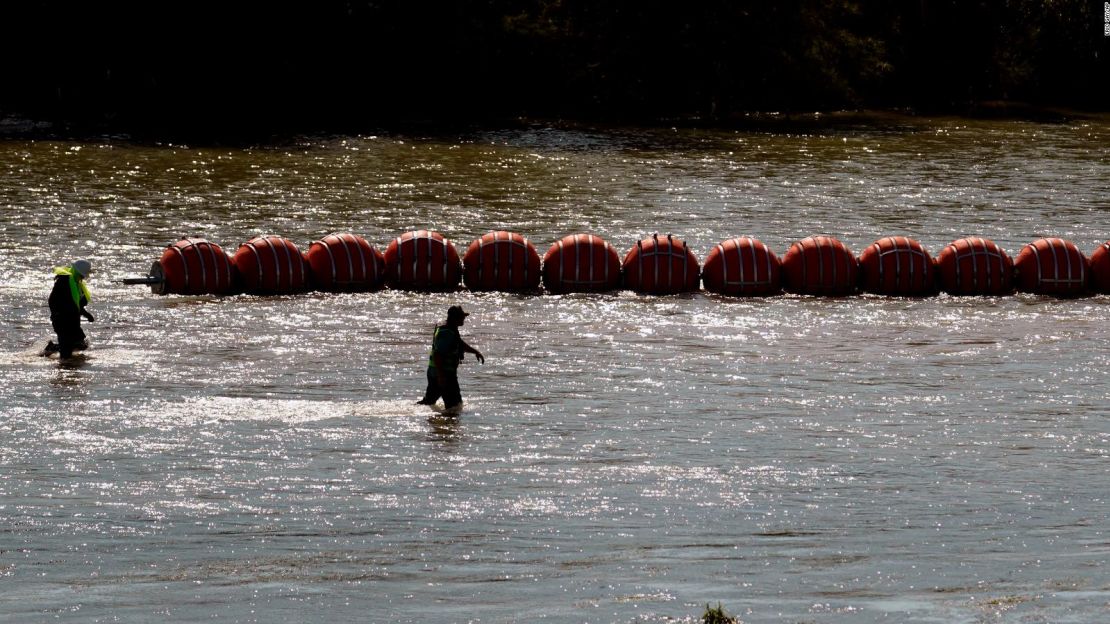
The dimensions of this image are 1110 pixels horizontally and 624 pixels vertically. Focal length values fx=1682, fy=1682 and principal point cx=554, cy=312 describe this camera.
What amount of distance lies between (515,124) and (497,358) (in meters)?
50.2

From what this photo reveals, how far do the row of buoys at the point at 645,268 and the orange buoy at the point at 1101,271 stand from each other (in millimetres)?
66

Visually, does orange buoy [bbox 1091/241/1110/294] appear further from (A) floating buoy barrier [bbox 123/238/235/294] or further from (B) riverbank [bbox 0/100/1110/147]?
(B) riverbank [bbox 0/100/1110/147]

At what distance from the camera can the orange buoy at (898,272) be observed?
35.3 m

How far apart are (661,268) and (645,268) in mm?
334

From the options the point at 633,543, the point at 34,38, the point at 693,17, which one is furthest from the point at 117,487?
the point at 693,17

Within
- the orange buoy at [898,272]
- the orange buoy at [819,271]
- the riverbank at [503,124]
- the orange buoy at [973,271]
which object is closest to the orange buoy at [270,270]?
the orange buoy at [819,271]

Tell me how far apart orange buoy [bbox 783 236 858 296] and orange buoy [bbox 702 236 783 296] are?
0.32m

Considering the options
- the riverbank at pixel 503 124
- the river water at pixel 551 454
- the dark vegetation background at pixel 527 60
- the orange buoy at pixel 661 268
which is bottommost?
the river water at pixel 551 454

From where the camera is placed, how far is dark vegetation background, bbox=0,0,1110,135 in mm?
73500

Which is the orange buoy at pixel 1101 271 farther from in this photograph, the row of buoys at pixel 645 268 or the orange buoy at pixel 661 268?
the orange buoy at pixel 661 268

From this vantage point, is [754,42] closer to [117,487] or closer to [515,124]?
[515,124]

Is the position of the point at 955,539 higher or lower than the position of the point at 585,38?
lower

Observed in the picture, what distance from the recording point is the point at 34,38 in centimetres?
7369

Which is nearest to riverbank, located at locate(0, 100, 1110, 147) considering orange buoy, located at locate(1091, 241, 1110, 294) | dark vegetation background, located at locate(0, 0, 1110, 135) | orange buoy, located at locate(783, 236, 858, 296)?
dark vegetation background, located at locate(0, 0, 1110, 135)
